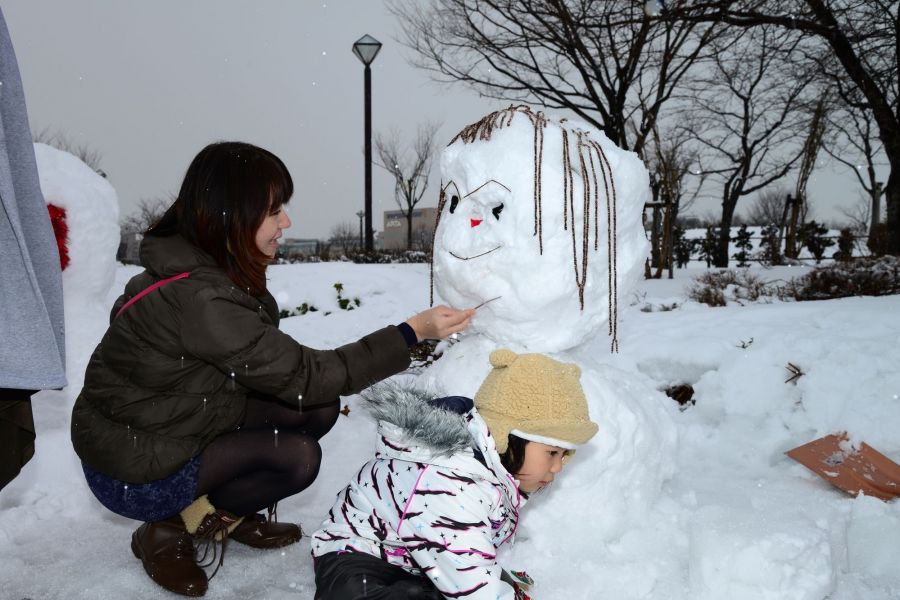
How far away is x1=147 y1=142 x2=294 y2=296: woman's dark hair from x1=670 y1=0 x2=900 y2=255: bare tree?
8.05m

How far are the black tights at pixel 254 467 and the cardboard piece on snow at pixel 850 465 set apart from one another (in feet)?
6.96

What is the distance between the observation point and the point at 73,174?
9.42 ft

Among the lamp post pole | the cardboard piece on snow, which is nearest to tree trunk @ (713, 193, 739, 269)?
the lamp post pole

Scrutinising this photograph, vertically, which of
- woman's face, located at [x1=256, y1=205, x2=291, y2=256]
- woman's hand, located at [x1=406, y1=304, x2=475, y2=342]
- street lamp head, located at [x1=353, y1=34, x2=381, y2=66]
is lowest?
woman's hand, located at [x1=406, y1=304, x2=475, y2=342]

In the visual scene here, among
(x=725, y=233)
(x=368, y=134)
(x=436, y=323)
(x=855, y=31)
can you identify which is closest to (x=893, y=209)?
(x=855, y=31)

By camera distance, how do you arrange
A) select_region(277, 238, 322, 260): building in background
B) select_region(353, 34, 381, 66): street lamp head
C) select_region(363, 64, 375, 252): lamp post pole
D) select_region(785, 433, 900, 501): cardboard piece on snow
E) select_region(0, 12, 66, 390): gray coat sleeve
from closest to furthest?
1. select_region(0, 12, 66, 390): gray coat sleeve
2. select_region(785, 433, 900, 501): cardboard piece on snow
3. select_region(353, 34, 381, 66): street lamp head
4. select_region(363, 64, 375, 252): lamp post pole
5. select_region(277, 238, 322, 260): building in background

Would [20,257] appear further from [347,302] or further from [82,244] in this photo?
[347,302]

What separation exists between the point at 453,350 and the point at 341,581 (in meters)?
1.25

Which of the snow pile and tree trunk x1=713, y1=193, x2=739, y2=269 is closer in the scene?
the snow pile

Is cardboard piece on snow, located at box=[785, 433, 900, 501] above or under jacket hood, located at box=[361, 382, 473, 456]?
under

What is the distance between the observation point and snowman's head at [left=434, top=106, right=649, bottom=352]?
7.46ft

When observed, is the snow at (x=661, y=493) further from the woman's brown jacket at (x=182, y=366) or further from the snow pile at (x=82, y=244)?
the woman's brown jacket at (x=182, y=366)

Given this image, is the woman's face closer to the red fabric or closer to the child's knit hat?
the child's knit hat

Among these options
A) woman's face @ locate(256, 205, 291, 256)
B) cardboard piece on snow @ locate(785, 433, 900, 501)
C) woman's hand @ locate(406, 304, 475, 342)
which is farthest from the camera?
cardboard piece on snow @ locate(785, 433, 900, 501)
